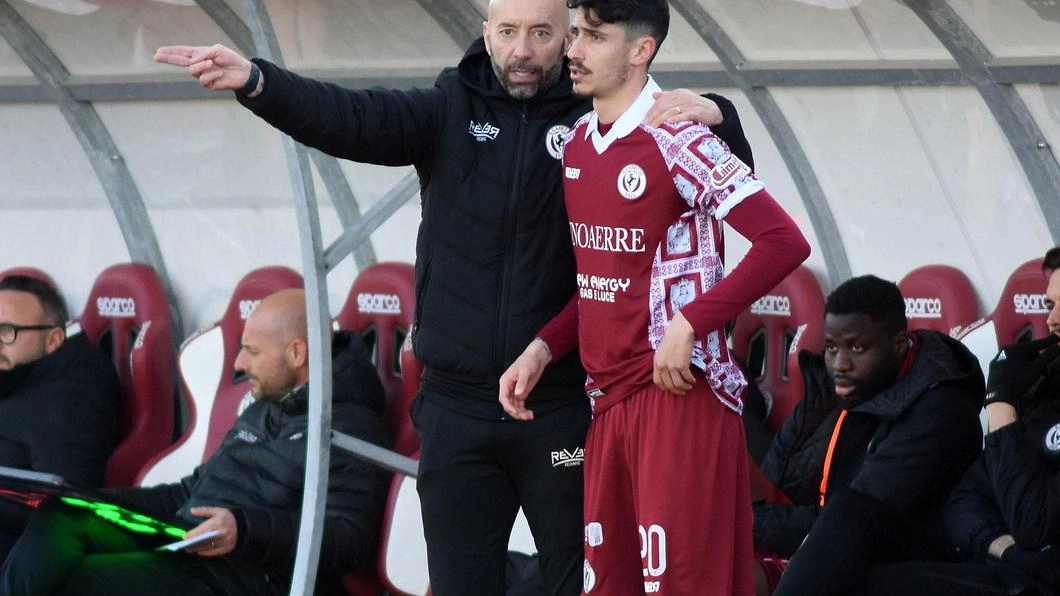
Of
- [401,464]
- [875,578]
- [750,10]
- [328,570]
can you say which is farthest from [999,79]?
[328,570]

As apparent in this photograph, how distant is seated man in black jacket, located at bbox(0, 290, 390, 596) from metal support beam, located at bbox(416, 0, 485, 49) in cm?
118

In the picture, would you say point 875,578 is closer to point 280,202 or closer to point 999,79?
point 999,79

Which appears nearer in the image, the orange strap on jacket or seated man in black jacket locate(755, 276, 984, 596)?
seated man in black jacket locate(755, 276, 984, 596)

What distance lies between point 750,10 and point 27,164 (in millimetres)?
3604

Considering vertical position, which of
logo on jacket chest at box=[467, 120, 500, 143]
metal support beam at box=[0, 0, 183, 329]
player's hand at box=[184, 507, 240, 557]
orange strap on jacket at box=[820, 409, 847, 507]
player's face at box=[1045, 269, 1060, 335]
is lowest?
player's hand at box=[184, 507, 240, 557]

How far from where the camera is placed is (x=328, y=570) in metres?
5.37

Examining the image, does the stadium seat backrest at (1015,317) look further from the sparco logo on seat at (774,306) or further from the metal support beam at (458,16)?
the metal support beam at (458,16)

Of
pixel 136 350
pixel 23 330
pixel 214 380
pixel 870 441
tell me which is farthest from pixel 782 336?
pixel 23 330

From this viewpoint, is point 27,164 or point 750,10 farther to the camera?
A: point 27,164

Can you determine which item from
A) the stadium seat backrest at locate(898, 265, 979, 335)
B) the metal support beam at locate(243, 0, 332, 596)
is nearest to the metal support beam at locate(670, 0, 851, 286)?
the stadium seat backrest at locate(898, 265, 979, 335)

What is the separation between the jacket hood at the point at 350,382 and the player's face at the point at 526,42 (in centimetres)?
219

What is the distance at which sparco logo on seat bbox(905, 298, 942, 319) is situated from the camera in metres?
5.36

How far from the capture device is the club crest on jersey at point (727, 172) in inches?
126

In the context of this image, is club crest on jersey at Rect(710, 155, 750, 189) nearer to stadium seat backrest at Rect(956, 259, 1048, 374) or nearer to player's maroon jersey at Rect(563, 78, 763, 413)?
player's maroon jersey at Rect(563, 78, 763, 413)
